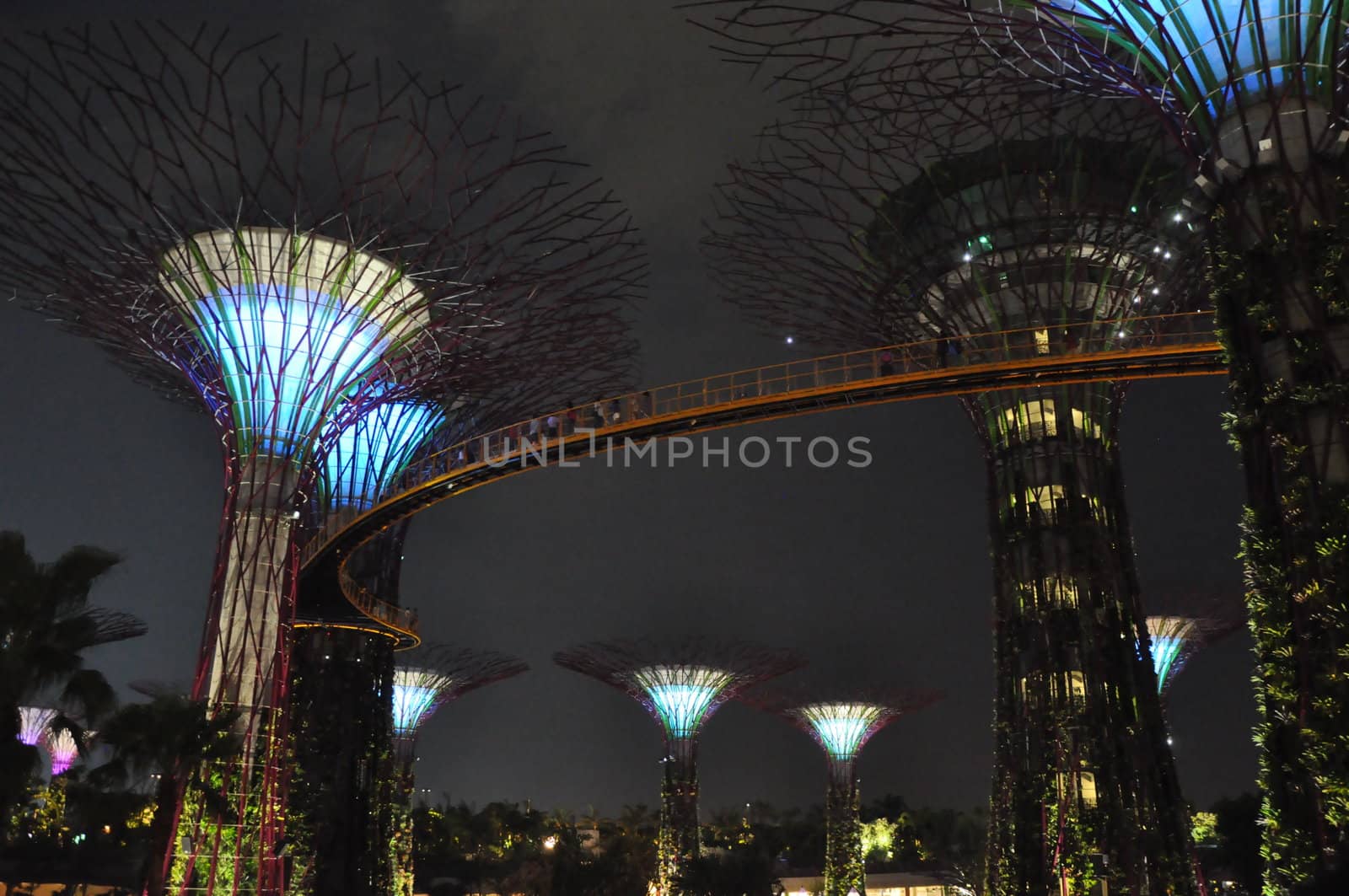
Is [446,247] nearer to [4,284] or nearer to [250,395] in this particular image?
[250,395]

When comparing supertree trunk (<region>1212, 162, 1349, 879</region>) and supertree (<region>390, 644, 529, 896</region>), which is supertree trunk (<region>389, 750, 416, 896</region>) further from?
supertree trunk (<region>1212, 162, 1349, 879</region>)

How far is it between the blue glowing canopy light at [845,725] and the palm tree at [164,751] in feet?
129

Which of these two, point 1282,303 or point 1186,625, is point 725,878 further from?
point 1282,303

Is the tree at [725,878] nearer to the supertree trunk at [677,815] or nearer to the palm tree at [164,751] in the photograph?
the supertree trunk at [677,815]

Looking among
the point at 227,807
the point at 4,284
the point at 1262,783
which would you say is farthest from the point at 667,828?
the point at 1262,783

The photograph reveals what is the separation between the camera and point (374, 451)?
110ft

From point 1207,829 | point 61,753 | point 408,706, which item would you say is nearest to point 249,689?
point 408,706

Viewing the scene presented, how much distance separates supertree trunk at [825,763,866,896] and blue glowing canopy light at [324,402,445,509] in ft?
98.4

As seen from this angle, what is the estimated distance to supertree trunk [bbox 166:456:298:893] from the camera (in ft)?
67.1

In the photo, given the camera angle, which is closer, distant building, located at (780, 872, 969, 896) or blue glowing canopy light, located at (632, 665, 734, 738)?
blue glowing canopy light, located at (632, 665, 734, 738)

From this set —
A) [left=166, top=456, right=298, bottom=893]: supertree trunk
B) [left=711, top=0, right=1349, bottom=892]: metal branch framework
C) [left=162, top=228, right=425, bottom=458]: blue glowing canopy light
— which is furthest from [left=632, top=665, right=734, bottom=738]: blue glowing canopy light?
[left=711, top=0, right=1349, bottom=892]: metal branch framework

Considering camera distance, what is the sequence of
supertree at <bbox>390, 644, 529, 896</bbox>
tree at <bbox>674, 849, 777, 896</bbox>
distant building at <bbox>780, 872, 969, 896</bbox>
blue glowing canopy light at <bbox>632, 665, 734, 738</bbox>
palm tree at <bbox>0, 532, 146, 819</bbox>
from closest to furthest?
palm tree at <bbox>0, 532, 146, 819</bbox>
tree at <bbox>674, 849, 777, 896</bbox>
supertree at <bbox>390, 644, 529, 896</bbox>
blue glowing canopy light at <bbox>632, 665, 734, 738</bbox>
distant building at <bbox>780, 872, 969, 896</bbox>

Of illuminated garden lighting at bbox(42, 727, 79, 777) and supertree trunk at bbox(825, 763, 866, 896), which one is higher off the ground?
illuminated garden lighting at bbox(42, 727, 79, 777)

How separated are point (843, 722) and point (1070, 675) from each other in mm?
30914
